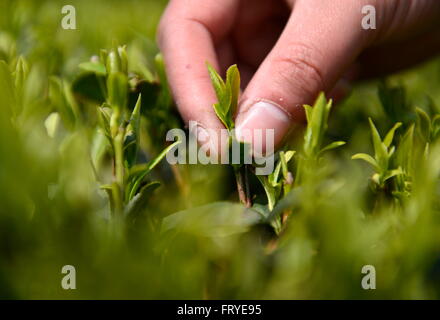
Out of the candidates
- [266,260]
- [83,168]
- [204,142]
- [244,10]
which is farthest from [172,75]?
[266,260]

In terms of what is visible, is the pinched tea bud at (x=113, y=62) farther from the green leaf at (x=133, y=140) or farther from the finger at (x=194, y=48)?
the finger at (x=194, y=48)

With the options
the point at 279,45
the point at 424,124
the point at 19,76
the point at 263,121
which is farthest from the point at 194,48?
the point at 424,124

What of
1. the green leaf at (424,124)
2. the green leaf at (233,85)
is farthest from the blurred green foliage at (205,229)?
the green leaf at (233,85)

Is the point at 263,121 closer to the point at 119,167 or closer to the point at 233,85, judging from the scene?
the point at 233,85

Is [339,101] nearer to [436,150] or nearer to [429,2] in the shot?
[429,2]

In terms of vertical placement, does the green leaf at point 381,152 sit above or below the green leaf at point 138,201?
above

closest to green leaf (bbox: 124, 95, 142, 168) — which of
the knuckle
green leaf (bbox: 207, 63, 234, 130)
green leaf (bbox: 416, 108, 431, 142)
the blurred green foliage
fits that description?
the blurred green foliage

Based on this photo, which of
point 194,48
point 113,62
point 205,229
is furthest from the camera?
point 194,48
